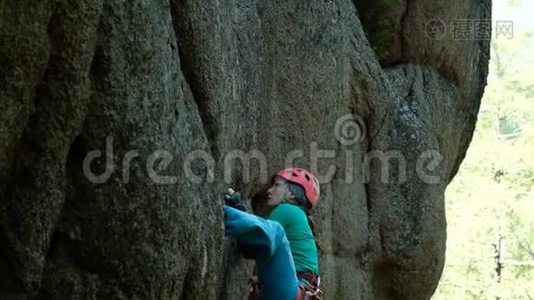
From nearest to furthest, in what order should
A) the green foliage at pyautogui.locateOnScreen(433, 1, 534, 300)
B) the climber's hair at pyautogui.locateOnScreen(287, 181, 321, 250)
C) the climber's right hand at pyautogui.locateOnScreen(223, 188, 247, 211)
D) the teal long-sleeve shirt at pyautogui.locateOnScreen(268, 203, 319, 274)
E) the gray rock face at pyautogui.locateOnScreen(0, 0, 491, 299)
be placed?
the gray rock face at pyautogui.locateOnScreen(0, 0, 491, 299) → the climber's right hand at pyautogui.locateOnScreen(223, 188, 247, 211) → the teal long-sleeve shirt at pyautogui.locateOnScreen(268, 203, 319, 274) → the climber's hair at pyautogui.locateOnScreen(287, 181, 321, 250) → the green foliage at pyautogui.locateOnScreen(433, 1, 534, 300)

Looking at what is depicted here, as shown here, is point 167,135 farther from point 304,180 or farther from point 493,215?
point 493,215

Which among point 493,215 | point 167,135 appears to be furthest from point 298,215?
point 493,215

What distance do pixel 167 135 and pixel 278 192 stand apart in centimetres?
190

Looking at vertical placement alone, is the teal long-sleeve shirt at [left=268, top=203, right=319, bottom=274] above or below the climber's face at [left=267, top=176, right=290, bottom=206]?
below

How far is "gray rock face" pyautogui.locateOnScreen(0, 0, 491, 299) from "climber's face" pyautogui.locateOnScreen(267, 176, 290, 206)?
11.3 inches

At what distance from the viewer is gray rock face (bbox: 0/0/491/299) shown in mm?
4738

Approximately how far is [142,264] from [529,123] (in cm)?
1954

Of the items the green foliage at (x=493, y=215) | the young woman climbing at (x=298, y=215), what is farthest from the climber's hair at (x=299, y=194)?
the green foliage at (x=493, y=215)

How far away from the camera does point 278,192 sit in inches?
283

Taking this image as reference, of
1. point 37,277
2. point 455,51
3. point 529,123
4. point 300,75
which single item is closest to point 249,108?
point 300,75

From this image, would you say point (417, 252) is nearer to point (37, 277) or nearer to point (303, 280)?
point (303, 280)

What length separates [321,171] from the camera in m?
9.04

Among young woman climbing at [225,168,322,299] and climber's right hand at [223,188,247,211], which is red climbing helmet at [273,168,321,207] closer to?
young woman climbing at [225,168,322,299]

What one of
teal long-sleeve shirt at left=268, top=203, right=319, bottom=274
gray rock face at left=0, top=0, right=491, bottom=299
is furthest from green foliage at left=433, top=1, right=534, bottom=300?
teal long-sleeve shirt at left=268, top=203, right=319, bottom=274
